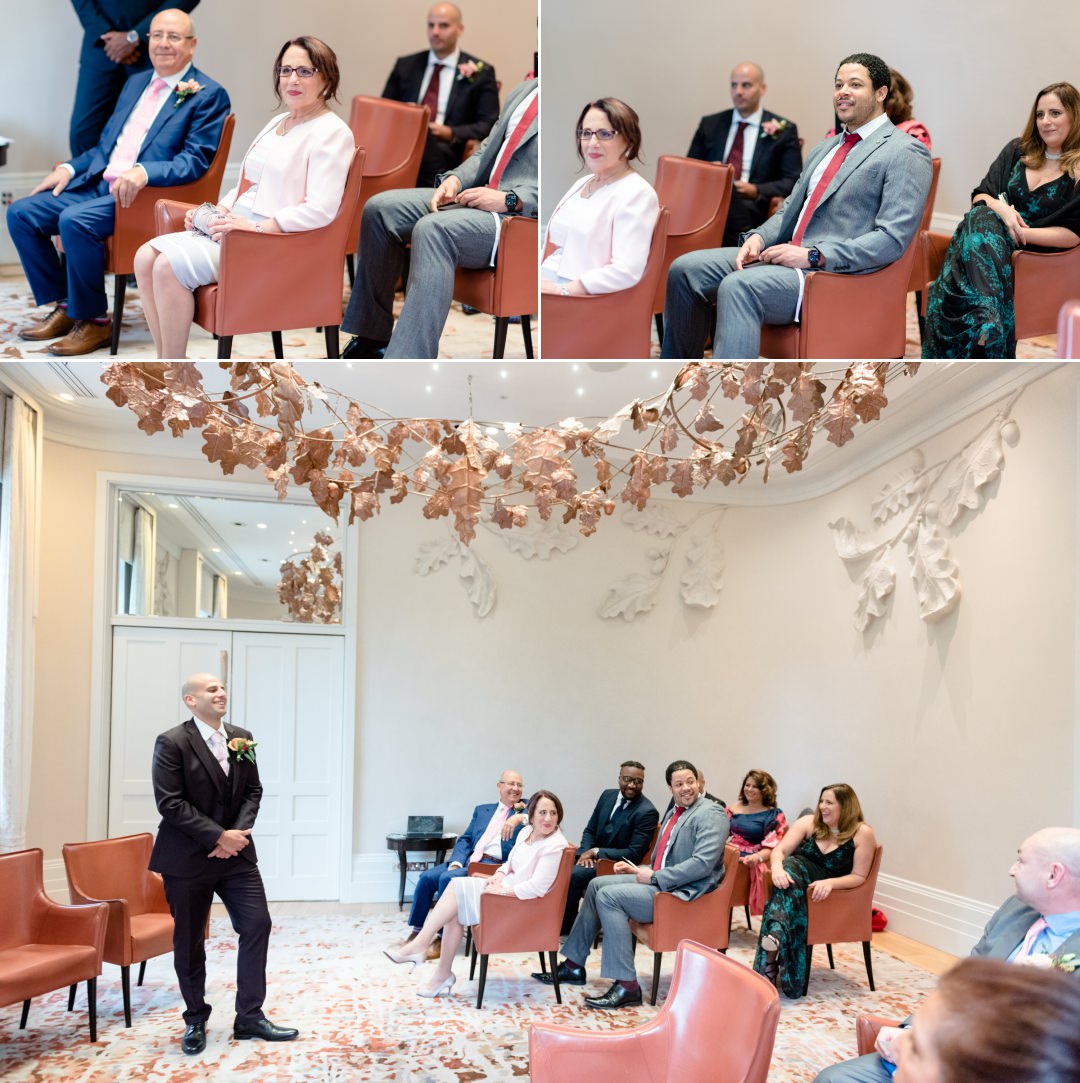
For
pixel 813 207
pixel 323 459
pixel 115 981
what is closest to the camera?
pixel 813 207

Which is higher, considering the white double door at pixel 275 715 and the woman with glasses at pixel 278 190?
the woman with glasses at pixel 278 190

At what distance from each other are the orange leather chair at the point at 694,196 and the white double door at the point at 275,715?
5604 mm

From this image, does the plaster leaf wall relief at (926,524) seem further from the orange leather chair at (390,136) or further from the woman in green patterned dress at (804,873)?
the orange leather chair at (390,136)

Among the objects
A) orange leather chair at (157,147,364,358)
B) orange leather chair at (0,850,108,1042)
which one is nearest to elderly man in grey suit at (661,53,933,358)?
orange leather chair at (157,147,364,358)

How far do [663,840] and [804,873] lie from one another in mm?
705

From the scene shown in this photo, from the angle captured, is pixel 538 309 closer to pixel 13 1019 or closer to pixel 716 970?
pixel 716 970

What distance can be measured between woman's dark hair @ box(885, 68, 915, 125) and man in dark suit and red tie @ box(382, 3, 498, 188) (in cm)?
103

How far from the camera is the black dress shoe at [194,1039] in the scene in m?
4.14

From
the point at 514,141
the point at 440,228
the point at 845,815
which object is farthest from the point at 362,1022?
the point at 514,141

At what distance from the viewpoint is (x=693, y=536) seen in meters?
8.29

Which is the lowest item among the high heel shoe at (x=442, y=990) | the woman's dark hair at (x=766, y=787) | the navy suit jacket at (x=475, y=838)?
the high heel shoe at (x=442, y=990)

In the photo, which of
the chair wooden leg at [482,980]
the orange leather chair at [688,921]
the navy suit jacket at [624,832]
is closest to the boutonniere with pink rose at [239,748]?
the chair wooden leg at [482,980]

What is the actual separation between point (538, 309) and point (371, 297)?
47 cm

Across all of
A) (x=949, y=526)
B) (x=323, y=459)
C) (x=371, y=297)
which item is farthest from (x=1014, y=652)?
A: (x=371, y=297)
